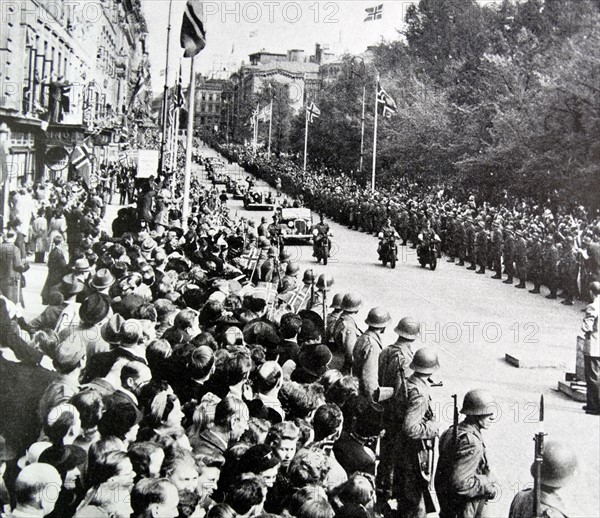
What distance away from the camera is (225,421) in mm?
5215

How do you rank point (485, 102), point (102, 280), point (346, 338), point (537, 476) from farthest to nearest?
point (485, 102)
point (102, 280)
point (346, 338)
point (537, 476)

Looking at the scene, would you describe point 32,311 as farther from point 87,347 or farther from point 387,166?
point 387,166

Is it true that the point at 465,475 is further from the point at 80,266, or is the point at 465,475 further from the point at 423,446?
the point at 80,266

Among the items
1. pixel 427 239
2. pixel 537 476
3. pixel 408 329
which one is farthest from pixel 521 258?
pixel 537 476

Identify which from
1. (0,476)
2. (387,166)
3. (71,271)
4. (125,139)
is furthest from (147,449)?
(387,166)

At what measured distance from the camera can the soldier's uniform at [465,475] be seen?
5512mm

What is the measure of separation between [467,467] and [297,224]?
24.1m

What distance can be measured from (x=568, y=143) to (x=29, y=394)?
2172 centimetres

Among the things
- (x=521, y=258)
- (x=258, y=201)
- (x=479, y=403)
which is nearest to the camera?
(x=479, y=403)

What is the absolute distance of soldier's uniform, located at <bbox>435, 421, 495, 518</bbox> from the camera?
5512 mm

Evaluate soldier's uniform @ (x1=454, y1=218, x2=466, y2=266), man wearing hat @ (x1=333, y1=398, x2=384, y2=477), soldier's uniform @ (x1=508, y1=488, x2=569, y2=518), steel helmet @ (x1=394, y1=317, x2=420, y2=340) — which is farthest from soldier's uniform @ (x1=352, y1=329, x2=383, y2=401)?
soldier's uniform @ (x1=454, y1=218, x2=466, y2=266)

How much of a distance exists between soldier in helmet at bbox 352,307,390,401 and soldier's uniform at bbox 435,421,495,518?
195cm

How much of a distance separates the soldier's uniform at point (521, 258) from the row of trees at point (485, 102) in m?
4.32

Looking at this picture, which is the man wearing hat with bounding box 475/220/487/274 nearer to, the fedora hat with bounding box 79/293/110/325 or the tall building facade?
the tall building facade
